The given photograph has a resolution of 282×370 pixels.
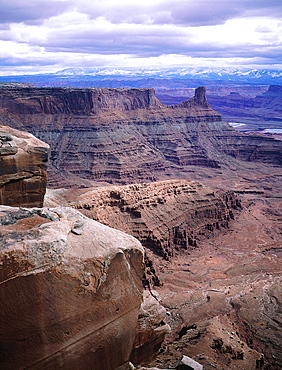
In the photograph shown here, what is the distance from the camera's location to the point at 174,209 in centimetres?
4856

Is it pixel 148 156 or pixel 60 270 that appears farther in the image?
pixel 148 156

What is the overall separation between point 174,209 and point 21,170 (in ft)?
104

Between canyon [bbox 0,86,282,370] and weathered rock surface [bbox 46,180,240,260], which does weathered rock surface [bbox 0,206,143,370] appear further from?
weathered rock surface [bbox 46,180,240,260]

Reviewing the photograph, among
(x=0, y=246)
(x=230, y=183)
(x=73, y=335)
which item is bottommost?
(x=230, y=183)

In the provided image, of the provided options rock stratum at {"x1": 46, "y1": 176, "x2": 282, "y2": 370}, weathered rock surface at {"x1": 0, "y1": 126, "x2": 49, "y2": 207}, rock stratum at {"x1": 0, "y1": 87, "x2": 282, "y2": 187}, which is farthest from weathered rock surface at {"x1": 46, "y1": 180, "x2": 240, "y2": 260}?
rock stratum at {"x1": 0, "y1": 87, "x2": 282, "y2": 187}

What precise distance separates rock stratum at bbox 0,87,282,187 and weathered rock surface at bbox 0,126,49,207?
5660 centimetres

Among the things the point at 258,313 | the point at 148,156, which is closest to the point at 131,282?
the point at 258,313

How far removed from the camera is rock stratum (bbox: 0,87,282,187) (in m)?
90.1

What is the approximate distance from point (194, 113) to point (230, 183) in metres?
39.2

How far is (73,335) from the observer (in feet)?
24.1

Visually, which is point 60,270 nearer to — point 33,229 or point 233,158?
point 33,229

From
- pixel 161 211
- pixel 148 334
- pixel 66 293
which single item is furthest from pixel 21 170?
pixel 161 211

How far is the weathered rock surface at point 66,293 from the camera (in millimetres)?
6871

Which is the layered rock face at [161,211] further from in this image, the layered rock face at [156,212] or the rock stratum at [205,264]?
the rock stratum at [205,264]
